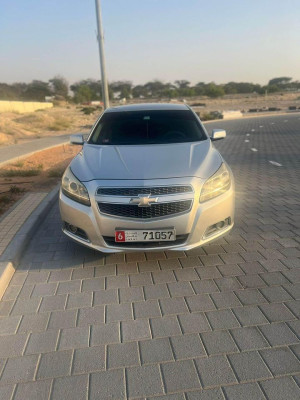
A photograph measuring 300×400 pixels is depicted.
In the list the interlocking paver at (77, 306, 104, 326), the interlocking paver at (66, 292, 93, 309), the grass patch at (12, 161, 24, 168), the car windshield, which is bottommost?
the grass patch at (12, 161, 24, 168)

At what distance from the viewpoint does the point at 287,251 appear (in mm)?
3871

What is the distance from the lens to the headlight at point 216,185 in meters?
3.39

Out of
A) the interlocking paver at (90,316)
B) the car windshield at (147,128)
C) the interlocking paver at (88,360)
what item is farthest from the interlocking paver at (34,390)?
the car windshield at (147,128)

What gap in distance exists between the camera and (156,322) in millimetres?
2725

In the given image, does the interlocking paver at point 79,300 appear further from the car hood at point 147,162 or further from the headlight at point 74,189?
the car hood at point 147,162

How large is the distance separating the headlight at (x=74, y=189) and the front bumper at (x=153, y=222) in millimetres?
53

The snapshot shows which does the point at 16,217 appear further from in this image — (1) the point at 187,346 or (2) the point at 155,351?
(1) the point at 187,346

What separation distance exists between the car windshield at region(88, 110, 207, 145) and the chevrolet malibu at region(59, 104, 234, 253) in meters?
0.61

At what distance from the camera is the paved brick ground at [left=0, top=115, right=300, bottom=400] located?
84.1 inches

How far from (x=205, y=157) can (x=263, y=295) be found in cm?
160

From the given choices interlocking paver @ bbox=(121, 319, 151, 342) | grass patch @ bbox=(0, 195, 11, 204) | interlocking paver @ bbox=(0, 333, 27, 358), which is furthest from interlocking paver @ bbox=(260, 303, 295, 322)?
grass patch @ bbox=(0, 195, 11, 204)

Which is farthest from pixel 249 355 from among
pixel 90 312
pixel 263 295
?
pixel 90 312

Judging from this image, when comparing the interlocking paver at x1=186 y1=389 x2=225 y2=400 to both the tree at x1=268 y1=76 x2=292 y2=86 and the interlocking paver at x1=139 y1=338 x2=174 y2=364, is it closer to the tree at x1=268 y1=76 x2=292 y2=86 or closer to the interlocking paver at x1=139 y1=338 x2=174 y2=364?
the interlocking paver at x1=139 y1=338 x2=174 y2=364

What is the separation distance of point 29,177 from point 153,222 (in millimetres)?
6086
